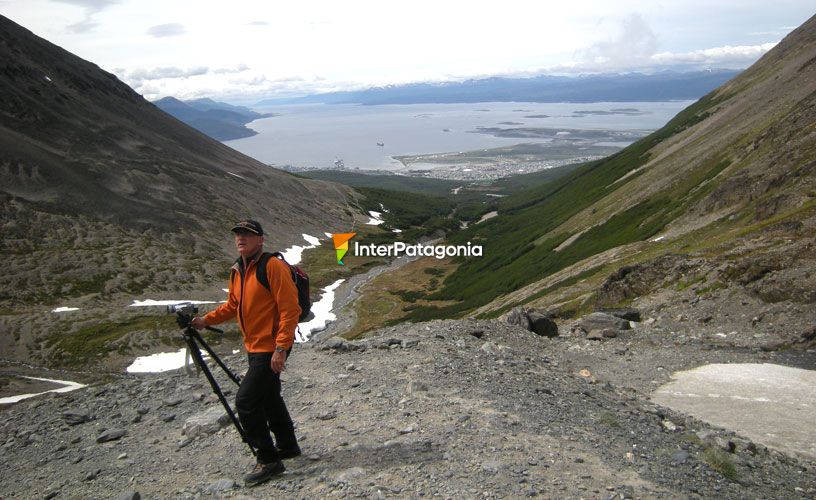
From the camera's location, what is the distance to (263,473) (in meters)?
9.41

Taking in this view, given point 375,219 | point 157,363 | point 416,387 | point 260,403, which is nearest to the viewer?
point 260,403

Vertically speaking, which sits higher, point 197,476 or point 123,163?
point 123,163

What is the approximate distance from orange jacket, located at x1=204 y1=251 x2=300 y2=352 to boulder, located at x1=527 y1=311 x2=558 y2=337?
16211mm

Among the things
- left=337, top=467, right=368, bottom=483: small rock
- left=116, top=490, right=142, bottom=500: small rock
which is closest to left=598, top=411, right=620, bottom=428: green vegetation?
left=337, top=467, right=368, bottom=483: small rock

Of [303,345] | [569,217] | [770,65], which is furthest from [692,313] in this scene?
[770,65]

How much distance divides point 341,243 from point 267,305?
124061 millimetres

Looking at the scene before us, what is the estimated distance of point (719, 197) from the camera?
144 feet

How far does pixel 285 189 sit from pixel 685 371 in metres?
155

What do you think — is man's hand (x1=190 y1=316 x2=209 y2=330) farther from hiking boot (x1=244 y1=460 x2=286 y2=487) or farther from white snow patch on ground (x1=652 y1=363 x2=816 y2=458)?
white snow patch on ground (x1=652 y1=363 x2=816 y2=458)

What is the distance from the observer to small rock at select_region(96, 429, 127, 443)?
13750 millimetres

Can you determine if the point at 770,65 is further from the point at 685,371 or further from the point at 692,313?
the point at 685,371

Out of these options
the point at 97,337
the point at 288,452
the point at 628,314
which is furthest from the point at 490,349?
the point at 97,337

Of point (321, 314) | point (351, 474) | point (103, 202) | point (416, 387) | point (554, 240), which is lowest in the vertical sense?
point (321, 314)

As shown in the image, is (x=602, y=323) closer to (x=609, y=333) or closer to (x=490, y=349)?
(x=609, y=333)
